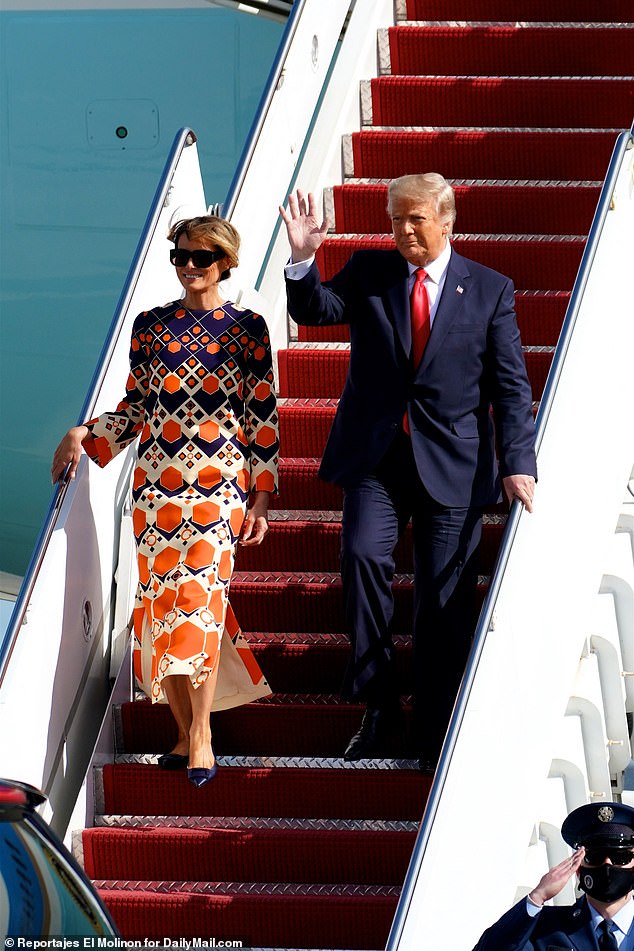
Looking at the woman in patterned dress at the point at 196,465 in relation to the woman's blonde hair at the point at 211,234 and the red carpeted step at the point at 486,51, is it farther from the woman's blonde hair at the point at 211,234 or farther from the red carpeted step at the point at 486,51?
the red carpeted step at the point at 486,51

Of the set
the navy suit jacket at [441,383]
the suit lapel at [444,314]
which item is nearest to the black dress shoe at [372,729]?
the navy suit jacket at [441,383]

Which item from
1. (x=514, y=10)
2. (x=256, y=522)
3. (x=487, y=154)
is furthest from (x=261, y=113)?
(x=256, y=522)

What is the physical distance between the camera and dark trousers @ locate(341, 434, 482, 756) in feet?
15.1

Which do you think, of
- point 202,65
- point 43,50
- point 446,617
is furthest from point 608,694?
point 43,50

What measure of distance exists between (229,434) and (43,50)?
5058 mm

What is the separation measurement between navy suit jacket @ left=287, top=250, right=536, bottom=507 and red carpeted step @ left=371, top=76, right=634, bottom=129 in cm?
188

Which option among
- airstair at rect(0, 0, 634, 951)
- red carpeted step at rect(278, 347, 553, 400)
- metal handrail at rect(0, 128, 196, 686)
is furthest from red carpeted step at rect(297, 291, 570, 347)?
metal handrail at rect(0, 128, 196, 686)

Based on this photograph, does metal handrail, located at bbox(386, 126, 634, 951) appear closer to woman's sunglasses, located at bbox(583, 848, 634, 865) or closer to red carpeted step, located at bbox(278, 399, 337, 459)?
woman's sunglasses, located at bbox(583, 848, 634, 865)

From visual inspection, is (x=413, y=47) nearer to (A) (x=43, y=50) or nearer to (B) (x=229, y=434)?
(B) (x=229, y=434)

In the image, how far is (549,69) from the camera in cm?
666

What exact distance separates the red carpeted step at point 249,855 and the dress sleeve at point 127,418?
1.03m

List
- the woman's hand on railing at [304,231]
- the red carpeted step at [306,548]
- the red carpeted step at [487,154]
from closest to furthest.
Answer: the woman's hand on railing at [304,231] → the red carpeted step at [306,548] → the red carpeted step at [487,154]

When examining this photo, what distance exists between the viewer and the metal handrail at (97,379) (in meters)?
4.56

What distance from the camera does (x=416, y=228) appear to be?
4.59 metres
